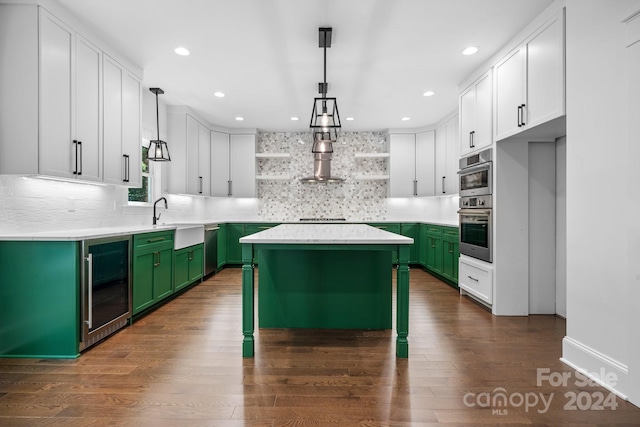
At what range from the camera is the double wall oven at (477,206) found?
3.47 meters

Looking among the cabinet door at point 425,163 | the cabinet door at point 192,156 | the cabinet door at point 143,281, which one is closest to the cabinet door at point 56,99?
the cabinet door at point 143,281

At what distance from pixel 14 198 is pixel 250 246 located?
206 cm

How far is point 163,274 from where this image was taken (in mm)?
3680

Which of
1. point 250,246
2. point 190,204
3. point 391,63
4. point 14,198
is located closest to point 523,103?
point 391,63

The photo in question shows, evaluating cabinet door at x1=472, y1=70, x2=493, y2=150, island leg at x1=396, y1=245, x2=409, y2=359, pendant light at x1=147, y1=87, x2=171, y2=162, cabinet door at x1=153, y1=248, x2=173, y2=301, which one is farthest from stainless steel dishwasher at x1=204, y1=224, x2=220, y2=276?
cabinet door at x1=472, y1=70, x2=493, y2=150

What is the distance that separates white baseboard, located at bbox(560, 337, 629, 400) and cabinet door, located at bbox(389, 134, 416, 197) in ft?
14.1

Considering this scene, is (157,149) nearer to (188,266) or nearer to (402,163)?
(188,266)

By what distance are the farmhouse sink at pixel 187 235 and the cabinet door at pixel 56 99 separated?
1.49 metres

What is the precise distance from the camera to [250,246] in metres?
2.33

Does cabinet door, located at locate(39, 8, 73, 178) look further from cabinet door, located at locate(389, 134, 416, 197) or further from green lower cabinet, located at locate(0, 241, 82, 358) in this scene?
cabinet door, located at locate(389, 134, 416, 197)

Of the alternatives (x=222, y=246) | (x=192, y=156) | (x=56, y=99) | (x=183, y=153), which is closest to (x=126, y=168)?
(x=56, y=99)

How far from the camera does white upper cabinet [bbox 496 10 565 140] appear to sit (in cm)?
249

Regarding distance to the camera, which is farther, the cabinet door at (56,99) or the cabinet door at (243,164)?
the cabinet door at (243,164)

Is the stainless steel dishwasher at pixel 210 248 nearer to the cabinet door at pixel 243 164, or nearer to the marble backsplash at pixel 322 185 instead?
the cabinet door at pixel 243 164
